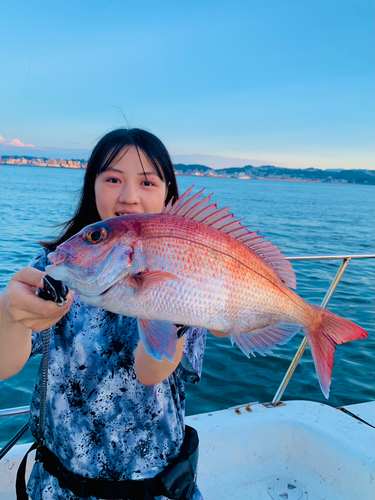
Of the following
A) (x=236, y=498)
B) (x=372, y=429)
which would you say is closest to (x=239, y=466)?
(x=236, y=498)

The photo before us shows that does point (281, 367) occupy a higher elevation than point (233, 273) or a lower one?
lower

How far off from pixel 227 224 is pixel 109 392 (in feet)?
3.16

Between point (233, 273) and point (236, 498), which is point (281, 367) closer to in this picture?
point (236, 498)

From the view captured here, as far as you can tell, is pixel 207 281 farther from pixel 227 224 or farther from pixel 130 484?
pixel 130 484

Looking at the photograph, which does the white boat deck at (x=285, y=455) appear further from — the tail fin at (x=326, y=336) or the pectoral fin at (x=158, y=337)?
the pectoral fin at (x=158, y=337)

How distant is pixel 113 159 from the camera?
1.94m

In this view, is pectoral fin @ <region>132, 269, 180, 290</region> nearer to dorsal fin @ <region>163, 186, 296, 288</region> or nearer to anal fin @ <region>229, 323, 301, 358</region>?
dorsal fin @ <region>163, 186, 296, 288</region>

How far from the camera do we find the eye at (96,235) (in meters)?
1.40

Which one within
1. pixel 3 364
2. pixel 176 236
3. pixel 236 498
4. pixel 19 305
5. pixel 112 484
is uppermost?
pixel 176 236

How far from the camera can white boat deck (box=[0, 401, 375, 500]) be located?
111 inches

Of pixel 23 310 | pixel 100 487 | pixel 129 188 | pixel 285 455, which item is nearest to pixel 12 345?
pixel 23 310

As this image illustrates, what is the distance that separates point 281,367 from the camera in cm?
622

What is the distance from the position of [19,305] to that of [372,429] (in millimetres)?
3031

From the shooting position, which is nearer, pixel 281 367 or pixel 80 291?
pixel 80 291
